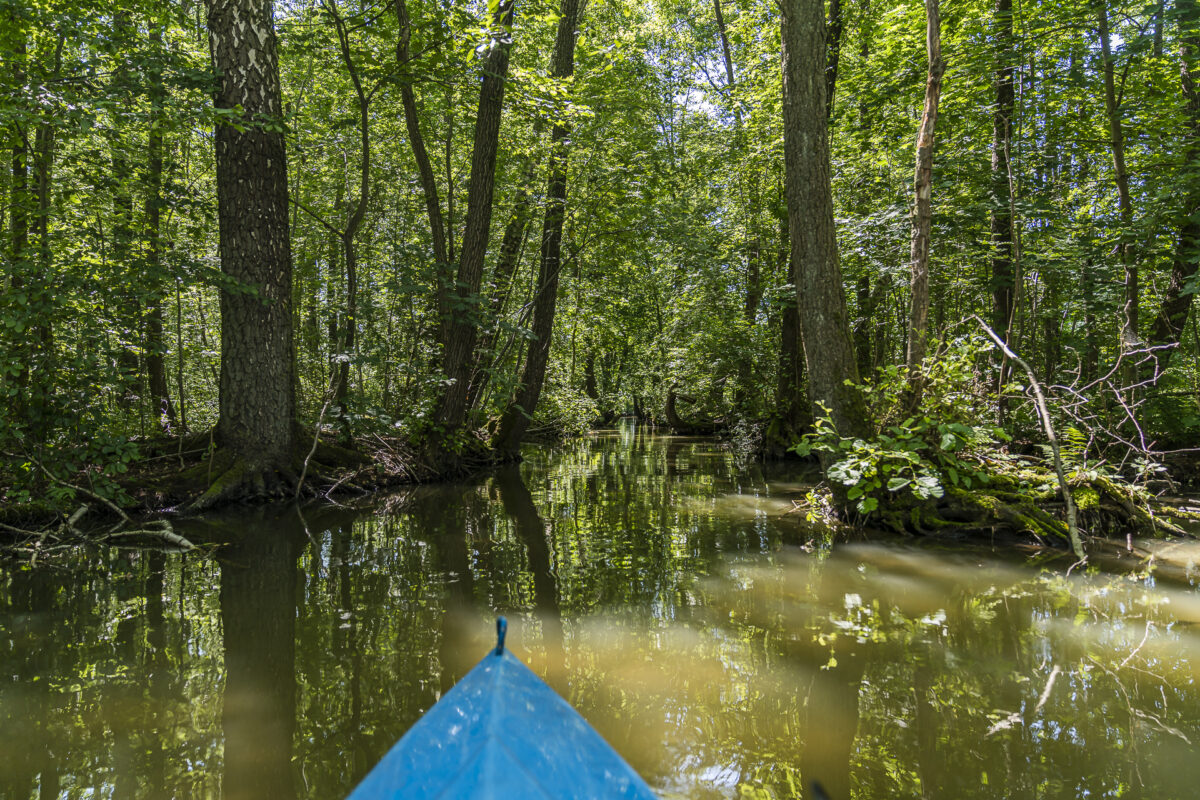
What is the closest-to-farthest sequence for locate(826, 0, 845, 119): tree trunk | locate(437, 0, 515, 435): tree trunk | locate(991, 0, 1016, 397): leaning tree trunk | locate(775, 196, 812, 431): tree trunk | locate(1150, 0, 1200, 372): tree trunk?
locate(1150, 0, 1200, 372): tree trunk, locate(991, 0, 1016, 397): leaning tree trunk, locate(437, 0, 515, 435): tree trunk, locate(826, 0, 845, 119): tree trunk, locate(775, 196, 812, 431): tree trunk

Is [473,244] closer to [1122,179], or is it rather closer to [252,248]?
[252,248]

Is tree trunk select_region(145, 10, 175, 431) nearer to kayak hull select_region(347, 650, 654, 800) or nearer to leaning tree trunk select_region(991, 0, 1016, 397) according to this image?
kayak hull select_region(347, 650, 654, 800)

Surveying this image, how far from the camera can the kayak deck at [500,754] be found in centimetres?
128

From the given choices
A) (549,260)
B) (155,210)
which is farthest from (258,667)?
(549,260)

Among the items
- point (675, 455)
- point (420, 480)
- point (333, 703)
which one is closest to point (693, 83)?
point (675, 455)

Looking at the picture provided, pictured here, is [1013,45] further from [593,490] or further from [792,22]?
[593,490]

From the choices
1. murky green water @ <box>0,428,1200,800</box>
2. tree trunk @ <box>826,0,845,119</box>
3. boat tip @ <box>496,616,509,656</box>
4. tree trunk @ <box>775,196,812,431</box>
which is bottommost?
murky green water @ <box>0,428,1200,800</box>

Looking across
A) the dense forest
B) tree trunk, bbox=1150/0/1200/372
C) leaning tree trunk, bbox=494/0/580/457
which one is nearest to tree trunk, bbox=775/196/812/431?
the dense forest

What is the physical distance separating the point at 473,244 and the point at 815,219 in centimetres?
553

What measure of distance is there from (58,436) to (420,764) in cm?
654

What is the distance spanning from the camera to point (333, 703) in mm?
2727

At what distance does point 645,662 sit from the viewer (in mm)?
3230

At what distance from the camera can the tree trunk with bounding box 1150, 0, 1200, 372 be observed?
293 inches

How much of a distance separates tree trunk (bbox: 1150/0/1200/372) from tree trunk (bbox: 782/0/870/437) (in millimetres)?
4315
